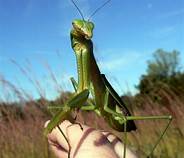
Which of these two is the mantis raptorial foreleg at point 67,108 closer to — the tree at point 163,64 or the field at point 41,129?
the field at point 41,129

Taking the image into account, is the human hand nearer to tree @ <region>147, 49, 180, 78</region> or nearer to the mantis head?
the mantis head

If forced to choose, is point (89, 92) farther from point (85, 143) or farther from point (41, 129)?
point (41, 129)

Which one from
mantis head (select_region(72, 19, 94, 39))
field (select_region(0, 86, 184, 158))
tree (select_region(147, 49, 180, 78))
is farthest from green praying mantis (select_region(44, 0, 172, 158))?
tree (select_region(147, 49, 180, 78))

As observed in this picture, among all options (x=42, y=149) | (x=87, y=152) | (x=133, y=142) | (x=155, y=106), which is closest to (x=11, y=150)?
(x=42, y=149)

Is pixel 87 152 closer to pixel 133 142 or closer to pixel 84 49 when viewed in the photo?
pixel 84 49

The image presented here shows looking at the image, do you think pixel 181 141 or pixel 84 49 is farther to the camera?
pixel 181 141

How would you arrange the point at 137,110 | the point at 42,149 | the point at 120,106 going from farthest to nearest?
the point at 137,110 < the point at 42,149 < the point at 120,106
